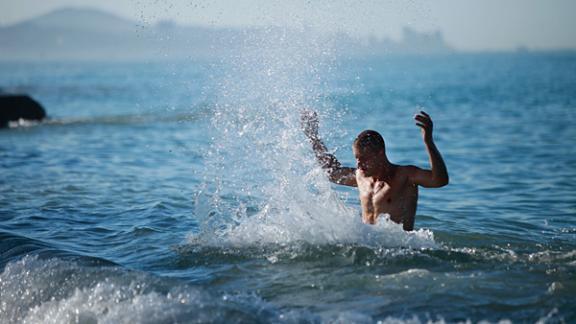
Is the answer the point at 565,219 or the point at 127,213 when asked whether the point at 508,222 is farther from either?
the point at 127,213

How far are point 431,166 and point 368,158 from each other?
2.35 feet

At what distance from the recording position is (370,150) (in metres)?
7.04

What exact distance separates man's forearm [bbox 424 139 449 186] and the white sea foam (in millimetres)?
689

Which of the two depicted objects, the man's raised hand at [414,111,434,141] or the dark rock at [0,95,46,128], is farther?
the dark rock at [0,95,46,128]

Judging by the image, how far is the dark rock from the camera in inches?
996

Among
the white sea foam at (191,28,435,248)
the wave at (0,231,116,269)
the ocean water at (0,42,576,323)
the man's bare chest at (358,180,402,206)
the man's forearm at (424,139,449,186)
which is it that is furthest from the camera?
the white sea foam at (191,28,435,248)

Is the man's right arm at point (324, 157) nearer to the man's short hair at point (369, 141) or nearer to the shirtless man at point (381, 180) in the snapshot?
the shirtless man at point (381, 180)

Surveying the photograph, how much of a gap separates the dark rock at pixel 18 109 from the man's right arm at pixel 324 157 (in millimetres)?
19814

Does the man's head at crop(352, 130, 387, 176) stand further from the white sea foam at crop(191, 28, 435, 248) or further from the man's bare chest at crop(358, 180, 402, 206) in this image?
the white sea foam at crop(191, 28, 435, 248)

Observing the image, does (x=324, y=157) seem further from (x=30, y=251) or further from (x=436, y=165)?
(x=30, y=251)

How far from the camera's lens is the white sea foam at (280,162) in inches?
292

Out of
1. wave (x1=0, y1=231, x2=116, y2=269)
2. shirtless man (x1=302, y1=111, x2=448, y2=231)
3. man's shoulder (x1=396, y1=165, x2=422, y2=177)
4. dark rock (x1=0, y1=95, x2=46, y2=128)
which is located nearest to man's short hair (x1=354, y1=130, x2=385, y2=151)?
shirtless man (x1=302, y1=111, x2=448, y2=231)

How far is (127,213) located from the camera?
10039 mm

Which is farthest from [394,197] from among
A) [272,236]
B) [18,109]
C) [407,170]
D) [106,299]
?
[18,109]
